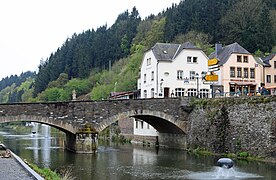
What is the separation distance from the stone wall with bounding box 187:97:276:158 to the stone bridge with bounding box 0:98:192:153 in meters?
1.72

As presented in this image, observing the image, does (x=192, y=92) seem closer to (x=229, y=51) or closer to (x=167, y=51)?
(x=167, y=51)

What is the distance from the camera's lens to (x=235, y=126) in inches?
1325

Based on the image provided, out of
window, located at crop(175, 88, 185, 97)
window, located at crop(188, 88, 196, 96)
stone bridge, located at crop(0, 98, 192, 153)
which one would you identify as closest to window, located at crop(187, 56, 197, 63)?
window, located at crop(188, 88, 196, 96)

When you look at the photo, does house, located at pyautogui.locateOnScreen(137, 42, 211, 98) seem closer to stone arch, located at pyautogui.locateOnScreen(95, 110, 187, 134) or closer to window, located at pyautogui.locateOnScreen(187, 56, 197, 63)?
window, located at pyautogui.locateOnScreen(187, 56, 197, 63)

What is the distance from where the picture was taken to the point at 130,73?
81.4m

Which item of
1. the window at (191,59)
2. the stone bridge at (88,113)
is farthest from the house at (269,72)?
the stone bridge at (88,113)

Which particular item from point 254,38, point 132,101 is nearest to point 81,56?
point 254,38

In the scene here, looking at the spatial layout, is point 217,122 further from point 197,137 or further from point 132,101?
point 132,101

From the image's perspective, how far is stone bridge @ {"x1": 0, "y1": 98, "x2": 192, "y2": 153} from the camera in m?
35.2

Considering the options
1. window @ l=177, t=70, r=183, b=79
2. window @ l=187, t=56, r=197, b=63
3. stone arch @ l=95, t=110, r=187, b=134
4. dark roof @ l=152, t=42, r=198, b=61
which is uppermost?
dark roof @ l=152, t=42, r=198, b=61

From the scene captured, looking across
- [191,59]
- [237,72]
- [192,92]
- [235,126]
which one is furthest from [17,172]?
[237,72]

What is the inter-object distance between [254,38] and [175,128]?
104 ft

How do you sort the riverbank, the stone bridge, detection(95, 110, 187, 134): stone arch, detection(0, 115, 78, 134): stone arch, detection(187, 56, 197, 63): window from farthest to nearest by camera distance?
detection(187, 56, 197, 63): window
detection(95, 110, 187, 134): stone arch
the stone bridge
detection(0, 115, 78, 134): stone arch
the riverbank

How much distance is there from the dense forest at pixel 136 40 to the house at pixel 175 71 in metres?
18.0
